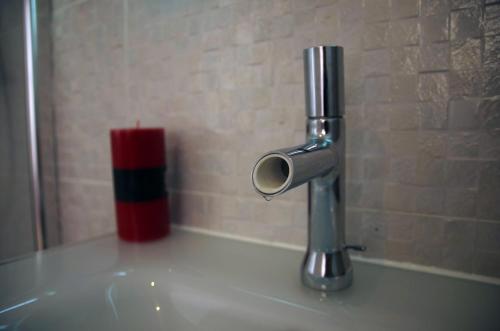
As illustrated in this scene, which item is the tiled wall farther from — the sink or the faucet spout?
the faucet spout

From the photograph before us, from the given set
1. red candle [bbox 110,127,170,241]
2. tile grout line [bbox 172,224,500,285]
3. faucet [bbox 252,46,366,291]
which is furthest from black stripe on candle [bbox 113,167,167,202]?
faucet [bbox 252,46,366,291]

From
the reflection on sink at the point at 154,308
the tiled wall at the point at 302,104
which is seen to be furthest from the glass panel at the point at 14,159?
the reflection on sink at the point at 154,308

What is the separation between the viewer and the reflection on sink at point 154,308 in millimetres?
402

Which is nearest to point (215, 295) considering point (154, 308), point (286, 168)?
point (154, 308)

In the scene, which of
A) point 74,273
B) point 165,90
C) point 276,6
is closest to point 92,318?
point 74,273

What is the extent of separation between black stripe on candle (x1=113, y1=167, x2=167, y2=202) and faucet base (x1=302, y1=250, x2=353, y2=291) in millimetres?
295

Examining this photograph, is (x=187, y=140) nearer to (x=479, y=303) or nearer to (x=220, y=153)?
(x=220, y=153)

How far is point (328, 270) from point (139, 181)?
0.33m

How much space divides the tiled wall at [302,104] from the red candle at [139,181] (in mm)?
62

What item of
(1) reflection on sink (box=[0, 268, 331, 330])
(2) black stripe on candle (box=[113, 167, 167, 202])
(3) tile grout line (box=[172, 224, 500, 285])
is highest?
(2) black stripe on candle (box=[113, 167, 167, 202])

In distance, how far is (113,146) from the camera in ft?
1.94

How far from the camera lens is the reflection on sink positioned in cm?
40

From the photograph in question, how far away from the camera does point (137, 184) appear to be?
0.58 meters

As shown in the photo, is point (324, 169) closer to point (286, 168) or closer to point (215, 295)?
point (286, 168)
